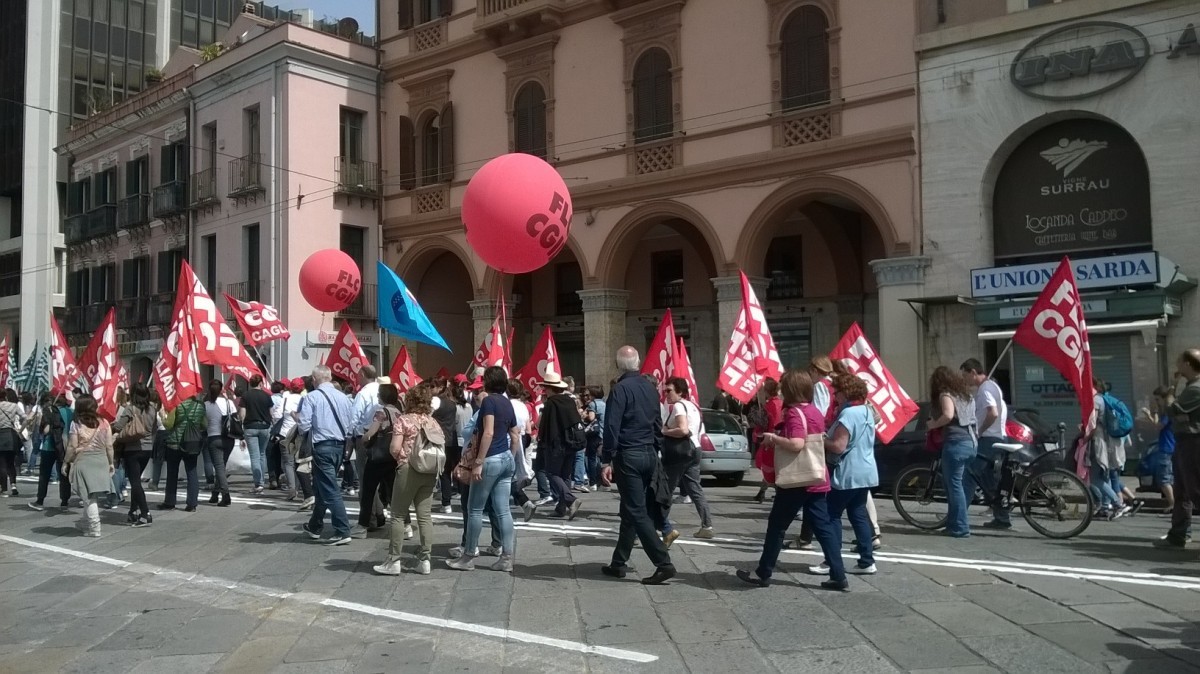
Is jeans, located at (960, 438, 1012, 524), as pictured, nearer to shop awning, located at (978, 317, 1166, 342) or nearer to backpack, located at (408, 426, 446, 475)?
backpack, located at (408, 426, 446, 475)

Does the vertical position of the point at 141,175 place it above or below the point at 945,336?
above

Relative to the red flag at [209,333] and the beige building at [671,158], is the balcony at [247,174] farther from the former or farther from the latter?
the red flag at [209,333]

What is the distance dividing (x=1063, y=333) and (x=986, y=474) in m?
1.57

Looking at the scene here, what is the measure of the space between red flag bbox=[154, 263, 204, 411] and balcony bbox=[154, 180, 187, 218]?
1846 cm

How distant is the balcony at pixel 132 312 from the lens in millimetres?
32156

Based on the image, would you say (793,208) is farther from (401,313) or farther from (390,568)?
(390,568)

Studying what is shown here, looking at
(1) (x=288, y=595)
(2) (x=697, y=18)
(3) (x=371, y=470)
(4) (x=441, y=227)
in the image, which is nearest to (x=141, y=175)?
(4) (x=441, y=227)

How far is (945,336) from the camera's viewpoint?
1764cm

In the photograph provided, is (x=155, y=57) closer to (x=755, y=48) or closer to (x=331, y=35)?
(x=331, y=35)

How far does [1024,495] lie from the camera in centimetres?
967

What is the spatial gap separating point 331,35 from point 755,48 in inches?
482

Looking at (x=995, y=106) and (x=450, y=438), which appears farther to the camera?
(x=995, y=106)

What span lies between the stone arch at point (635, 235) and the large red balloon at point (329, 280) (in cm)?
643

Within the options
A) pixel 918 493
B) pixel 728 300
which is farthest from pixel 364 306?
pixel 918 493
